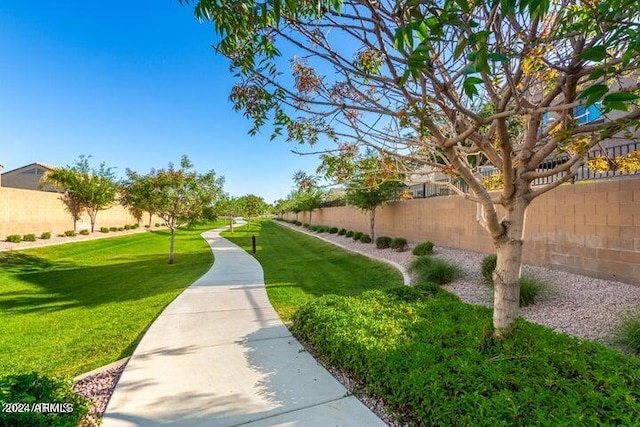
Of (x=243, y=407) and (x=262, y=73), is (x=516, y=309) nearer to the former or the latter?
(x=243, y=407)

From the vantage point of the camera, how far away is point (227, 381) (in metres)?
3.56

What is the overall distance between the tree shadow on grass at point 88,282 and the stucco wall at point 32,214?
522 centimetres

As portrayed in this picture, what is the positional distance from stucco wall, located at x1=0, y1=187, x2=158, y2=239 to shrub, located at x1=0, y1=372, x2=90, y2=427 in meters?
21.1

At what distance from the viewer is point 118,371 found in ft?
12.8

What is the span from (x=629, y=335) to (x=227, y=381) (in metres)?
5.04

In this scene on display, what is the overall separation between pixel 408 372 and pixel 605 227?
6.20 metres

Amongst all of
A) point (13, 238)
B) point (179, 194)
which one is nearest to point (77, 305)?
point (179, 194)

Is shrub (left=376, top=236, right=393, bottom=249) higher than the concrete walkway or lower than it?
higher

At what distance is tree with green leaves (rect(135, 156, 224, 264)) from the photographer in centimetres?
1342

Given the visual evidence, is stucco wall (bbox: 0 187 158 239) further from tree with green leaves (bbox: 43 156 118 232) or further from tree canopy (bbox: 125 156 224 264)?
tree canopy (bbox: 125 156 224 264)

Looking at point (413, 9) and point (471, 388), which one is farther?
point (471, 388)

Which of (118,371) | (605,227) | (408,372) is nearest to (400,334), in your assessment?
(408,372)

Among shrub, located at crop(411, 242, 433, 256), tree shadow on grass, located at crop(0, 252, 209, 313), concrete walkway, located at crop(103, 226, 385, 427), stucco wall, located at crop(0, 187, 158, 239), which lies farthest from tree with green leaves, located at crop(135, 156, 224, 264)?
stucco wall, located at crop(0, 187, 158, 239)

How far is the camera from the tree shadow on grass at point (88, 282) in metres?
7.90
